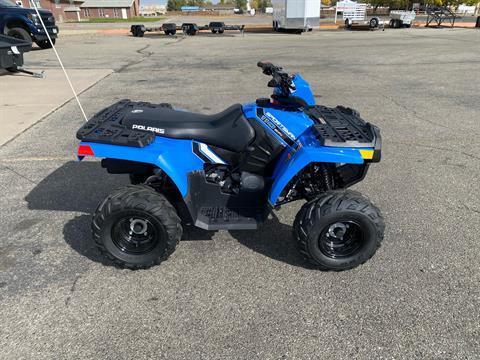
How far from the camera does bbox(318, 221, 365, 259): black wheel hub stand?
2846 millimetres

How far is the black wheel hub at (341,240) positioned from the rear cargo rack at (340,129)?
0.60 metres

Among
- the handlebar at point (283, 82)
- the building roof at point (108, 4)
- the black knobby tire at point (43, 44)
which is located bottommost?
the black knobby tire at point (43, 44)

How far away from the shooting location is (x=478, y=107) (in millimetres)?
7297

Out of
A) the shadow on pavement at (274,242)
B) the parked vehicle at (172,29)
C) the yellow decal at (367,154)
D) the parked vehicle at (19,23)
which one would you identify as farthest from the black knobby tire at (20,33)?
the yellow decal at (367,154)

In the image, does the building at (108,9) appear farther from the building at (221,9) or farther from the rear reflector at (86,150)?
the rear reflector at (86,150)

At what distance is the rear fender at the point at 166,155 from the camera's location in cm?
272

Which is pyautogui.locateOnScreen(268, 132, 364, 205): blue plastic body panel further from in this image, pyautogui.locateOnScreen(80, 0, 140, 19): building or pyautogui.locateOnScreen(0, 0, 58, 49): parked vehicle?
pyautogui.locateOnScreen(80, 0, 140, 19): building

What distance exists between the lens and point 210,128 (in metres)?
2.91

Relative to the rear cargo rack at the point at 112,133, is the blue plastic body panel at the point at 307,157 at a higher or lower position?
lower

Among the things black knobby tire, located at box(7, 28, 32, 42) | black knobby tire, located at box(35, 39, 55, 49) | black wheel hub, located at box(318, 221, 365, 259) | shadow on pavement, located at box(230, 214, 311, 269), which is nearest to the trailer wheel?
black knobby tire, located at box(35, 39, 55, 49)

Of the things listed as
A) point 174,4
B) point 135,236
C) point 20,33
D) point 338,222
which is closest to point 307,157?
point 338,222

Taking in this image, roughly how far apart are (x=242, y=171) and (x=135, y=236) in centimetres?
97

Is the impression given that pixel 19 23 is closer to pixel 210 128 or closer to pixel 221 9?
pixel 210 128

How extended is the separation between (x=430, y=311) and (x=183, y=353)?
5.31 feet
